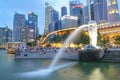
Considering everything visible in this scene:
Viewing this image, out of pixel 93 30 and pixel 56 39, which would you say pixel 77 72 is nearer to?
pixel 93 30

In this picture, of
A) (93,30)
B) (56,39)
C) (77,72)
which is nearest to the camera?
(77,72)

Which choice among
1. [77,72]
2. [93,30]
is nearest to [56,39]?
[93,30]

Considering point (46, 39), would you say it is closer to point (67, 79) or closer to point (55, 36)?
point (55, 36)

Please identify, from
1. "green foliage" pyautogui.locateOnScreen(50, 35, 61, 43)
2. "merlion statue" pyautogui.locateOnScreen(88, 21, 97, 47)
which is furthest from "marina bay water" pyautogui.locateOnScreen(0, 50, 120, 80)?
"green foliage" pyautogui.locateOnScreen(50, 35, 61, 43)

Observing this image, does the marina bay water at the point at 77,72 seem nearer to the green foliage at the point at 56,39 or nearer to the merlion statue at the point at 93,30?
the merlion statue at the point at 93,30

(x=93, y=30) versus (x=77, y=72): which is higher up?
A: (x=93, y=30)

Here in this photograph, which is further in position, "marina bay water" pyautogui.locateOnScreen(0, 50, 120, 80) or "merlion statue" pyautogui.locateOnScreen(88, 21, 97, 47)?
"merlion statue" pyautogui.locateOnScreen(88, 21, 97, 47)

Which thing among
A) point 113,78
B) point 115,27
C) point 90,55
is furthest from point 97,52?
point 115,27

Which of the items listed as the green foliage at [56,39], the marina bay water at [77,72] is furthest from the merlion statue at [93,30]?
the green foliage at [56,39]

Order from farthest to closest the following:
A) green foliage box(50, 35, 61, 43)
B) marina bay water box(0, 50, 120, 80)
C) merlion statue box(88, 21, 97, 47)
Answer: green foliage box(50, 35, 61, 43) < merlion statue box(88, 21, 97, 47) < marina bay water box(0, 50, 120, 80)

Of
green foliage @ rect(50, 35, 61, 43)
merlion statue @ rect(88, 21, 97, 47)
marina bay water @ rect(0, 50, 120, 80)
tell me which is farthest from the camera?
green foliage @ rect(50, 35, 61, 43)

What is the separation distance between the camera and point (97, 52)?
4681cm

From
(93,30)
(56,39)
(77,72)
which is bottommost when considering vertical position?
(77,72)

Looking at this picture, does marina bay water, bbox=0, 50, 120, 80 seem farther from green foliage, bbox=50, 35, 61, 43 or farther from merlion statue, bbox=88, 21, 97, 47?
green foliage, bbox=50, 35, 61, 43
